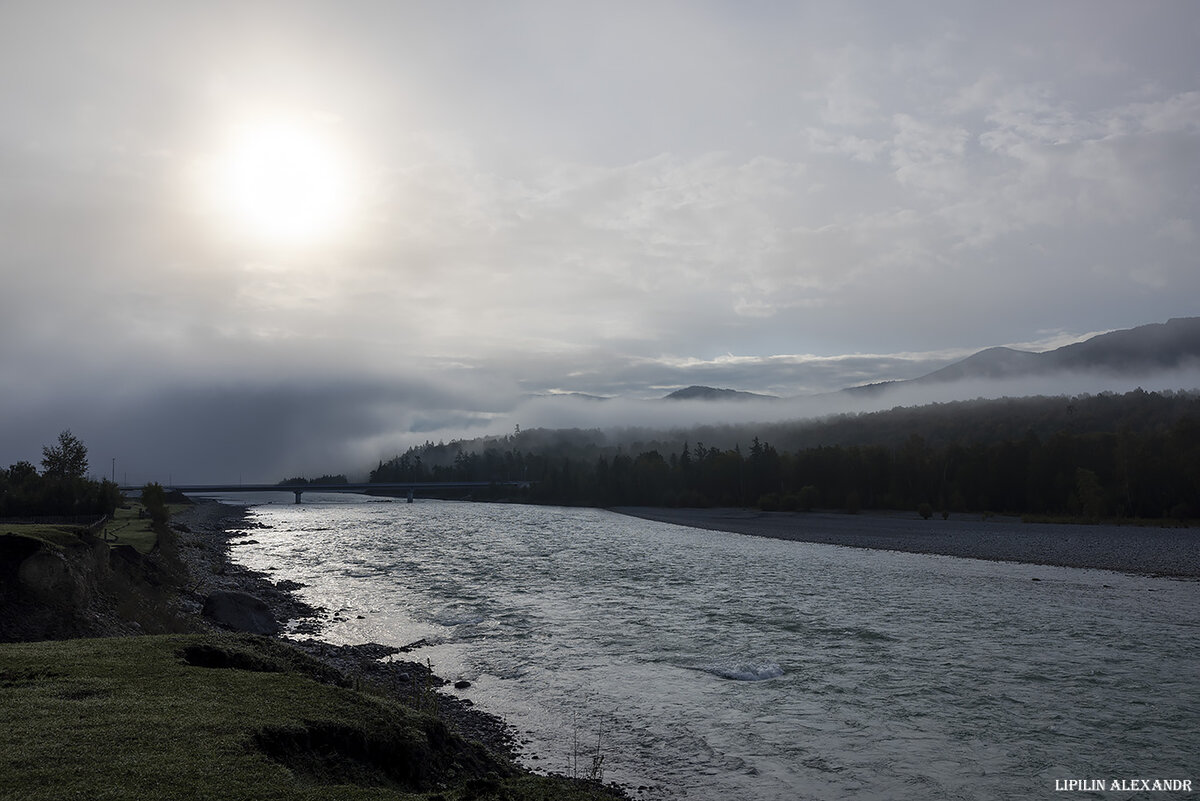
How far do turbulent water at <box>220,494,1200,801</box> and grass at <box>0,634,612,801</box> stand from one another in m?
4.18

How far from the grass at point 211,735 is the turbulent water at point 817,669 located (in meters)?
4.18

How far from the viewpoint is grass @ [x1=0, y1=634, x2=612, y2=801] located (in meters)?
9.48

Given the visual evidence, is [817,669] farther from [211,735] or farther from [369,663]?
[211,735]

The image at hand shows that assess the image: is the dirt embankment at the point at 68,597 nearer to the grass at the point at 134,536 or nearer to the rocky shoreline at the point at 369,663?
the rocky shoreline at the point at 369,663

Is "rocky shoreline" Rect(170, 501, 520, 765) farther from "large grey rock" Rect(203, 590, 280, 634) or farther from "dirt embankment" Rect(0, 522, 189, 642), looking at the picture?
"dirt embankment" Rect(0, 522, 189, 642)

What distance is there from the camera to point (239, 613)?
29406mm

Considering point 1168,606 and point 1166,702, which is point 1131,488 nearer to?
point 1168,606

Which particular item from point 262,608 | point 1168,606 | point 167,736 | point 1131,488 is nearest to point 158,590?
point 262,608

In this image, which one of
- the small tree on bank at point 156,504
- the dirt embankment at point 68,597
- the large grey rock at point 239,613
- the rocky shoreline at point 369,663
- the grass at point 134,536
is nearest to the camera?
the rocky shoreline at point 369,663

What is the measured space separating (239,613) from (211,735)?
68.2ft

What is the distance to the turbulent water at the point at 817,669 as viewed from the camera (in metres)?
16.8

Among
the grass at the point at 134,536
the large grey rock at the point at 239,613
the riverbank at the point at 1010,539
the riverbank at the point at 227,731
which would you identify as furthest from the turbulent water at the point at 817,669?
the grass at the point at 134,536

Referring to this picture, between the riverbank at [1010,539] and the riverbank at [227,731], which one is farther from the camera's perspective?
the riverbank at [1010,539]

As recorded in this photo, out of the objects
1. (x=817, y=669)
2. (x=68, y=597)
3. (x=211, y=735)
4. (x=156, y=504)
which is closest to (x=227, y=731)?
(x=211, y=735)
